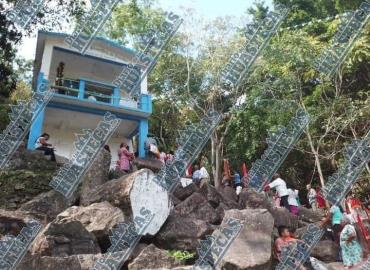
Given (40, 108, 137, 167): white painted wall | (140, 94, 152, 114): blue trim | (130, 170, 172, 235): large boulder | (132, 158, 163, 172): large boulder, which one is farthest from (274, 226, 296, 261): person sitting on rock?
(140, 94, 152, 114): blue trim

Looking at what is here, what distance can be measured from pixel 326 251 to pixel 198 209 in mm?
3091

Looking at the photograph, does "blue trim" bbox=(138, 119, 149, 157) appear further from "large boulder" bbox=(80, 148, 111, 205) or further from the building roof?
"large boulder" bbox=(80, 148, 111, 205)

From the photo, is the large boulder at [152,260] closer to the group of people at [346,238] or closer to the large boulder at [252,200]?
the group of people at [346,238]

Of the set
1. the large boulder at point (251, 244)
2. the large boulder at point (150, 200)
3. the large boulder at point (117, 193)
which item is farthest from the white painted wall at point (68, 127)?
the large boulder at point (251, 244)

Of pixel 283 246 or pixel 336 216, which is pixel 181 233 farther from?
pixel 336 216

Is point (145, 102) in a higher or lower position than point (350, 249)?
higher

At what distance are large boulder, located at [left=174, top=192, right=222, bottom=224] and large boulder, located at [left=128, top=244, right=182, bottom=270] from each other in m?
2.36

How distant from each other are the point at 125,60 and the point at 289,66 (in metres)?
6.43

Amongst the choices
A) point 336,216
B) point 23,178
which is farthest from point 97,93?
point 336,216

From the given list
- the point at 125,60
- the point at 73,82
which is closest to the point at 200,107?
the point at 125,60

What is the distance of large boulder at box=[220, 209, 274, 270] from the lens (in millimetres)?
7816

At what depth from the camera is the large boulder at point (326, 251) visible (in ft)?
32.4

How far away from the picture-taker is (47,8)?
552 inches

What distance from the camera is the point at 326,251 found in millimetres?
9984
